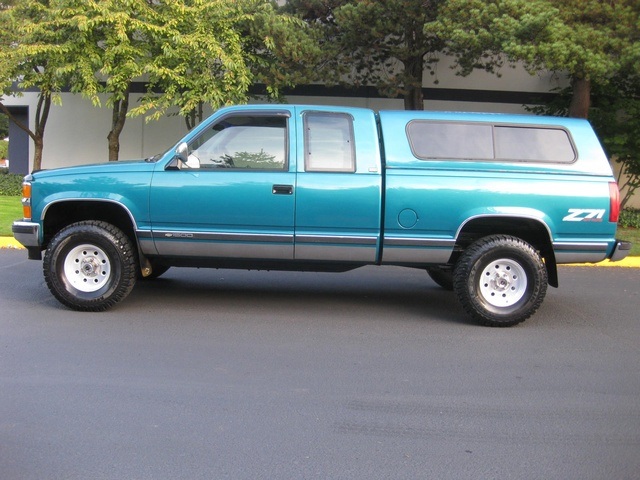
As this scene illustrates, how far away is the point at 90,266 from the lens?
22.1 feet

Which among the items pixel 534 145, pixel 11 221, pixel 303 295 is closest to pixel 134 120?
pixel 11 221

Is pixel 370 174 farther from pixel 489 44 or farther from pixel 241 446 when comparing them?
pixel 489 44

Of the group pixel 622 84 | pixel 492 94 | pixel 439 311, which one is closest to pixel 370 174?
pixel 439 311

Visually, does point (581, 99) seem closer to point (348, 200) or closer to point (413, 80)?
point (413, 80)

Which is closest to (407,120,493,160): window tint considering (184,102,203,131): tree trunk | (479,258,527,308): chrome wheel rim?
(479,258,527,308): chrome wheel rim

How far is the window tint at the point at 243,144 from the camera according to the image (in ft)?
21.5

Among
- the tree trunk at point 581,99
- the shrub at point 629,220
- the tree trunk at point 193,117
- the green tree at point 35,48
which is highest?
the green tree at point 35,48

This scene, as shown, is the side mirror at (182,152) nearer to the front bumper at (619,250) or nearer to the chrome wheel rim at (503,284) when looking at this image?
the chrome wheel rim at (503,284)

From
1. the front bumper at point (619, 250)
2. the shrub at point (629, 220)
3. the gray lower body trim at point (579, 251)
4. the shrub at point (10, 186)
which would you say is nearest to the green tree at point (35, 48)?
the shrub at point (10, 186)

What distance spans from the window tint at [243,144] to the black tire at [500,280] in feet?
7.07

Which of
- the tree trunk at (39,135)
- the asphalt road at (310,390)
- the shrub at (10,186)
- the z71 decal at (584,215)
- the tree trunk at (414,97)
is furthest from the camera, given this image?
the shrub at (10,186)

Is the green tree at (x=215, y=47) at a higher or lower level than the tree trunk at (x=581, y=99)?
higher

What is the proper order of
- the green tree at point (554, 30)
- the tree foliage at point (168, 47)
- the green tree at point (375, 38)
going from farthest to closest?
the tree foliage at point (168, 47)
the green tree at point (375, 38)
the green tree at point (554, 30)

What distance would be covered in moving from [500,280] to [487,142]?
1.41 metres
